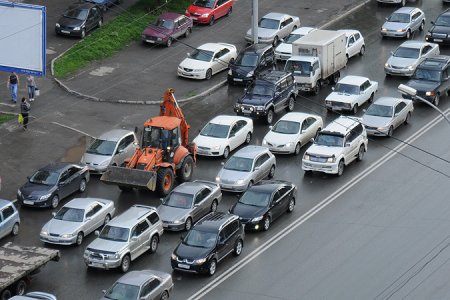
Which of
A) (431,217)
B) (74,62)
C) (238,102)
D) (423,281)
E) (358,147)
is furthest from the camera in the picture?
(74,62)

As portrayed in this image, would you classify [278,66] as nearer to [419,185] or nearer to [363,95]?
[363,95]

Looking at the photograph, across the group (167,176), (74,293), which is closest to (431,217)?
(167,176)

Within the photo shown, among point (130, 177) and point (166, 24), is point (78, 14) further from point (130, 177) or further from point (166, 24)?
point (130, 177)

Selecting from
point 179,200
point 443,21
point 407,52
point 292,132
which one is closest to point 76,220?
point 179,200

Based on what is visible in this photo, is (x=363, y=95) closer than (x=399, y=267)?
No

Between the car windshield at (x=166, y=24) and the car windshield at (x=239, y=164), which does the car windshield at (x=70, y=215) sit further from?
the car windshield at (x=166, y=24)

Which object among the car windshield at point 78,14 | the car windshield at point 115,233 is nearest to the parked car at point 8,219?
the car windshield at point 115,233

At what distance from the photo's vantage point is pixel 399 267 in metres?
48.8

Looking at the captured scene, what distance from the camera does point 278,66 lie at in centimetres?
7138

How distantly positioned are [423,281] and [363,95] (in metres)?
19.1

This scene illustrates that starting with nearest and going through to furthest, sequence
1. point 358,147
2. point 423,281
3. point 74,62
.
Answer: point 423,281 < point 358,147 < point 74,62

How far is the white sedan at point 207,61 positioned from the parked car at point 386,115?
10668 mm

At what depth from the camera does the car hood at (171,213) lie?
52594mm

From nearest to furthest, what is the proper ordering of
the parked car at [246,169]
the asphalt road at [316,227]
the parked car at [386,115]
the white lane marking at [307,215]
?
the asphalt road at [316,227] < the white lane marking at [307,215] < the parked car at [246,169] < the parked car at [386,115]
